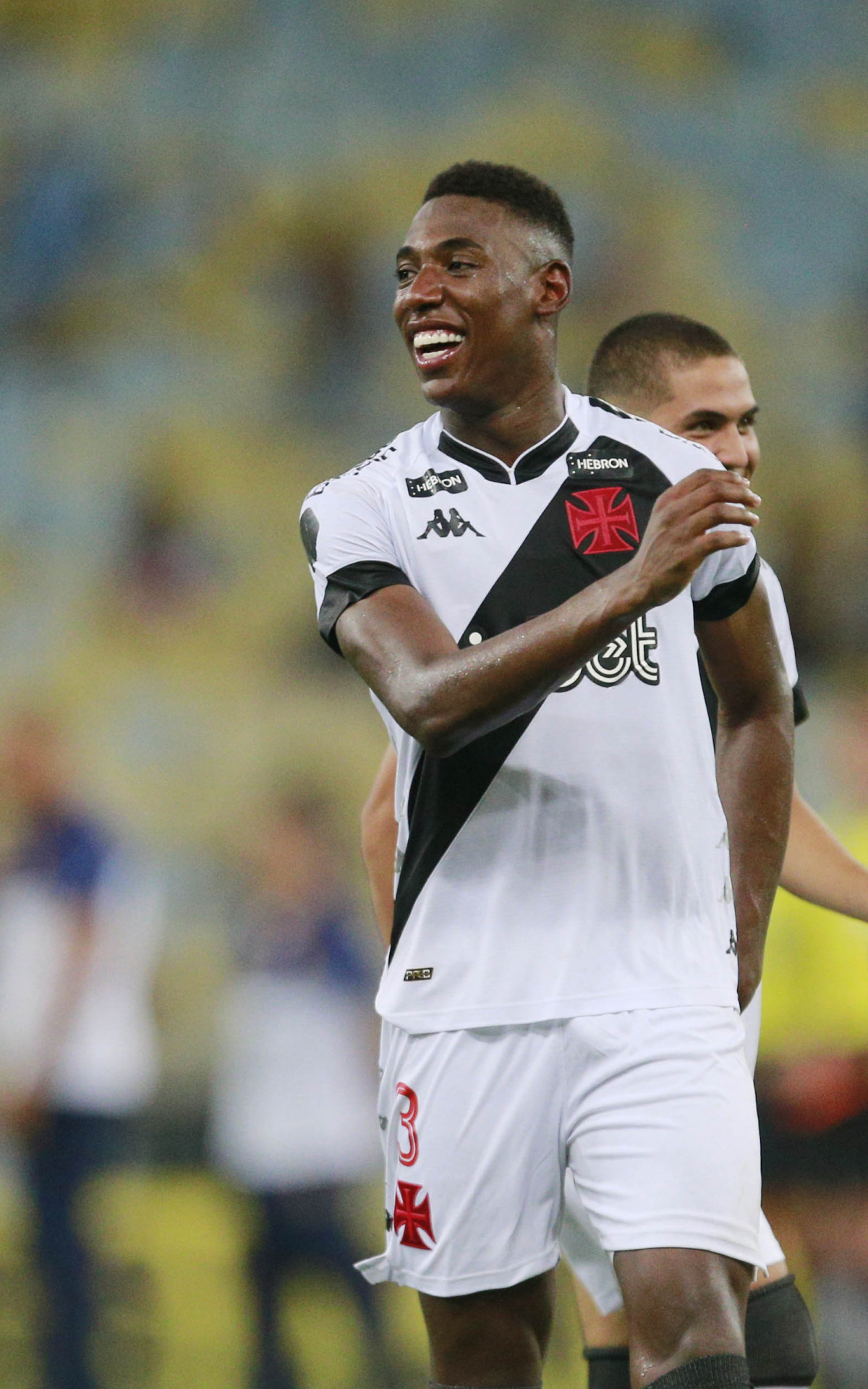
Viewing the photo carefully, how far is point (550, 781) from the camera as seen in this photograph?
2678 mm

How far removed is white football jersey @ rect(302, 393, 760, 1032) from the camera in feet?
8.65

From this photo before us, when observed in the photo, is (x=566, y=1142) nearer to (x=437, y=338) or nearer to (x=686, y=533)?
(x=686, y=533)

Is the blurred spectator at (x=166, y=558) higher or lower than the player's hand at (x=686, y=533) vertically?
higher

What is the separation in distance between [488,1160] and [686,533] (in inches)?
39.2

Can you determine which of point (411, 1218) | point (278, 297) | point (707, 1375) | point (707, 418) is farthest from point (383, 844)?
point (278, 297)

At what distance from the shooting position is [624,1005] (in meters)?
2.58

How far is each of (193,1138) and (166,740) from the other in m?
2.28

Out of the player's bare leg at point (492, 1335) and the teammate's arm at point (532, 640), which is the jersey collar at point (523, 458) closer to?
the teammate's arm at point (532, 640)

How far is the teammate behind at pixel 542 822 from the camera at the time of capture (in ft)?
8.02

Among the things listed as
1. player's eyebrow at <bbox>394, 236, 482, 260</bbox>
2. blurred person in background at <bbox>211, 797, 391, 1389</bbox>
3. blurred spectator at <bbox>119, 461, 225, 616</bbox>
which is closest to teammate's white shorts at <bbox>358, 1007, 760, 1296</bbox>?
player's eyebrow at <bbox>394, 236, 482, 260</bbox>

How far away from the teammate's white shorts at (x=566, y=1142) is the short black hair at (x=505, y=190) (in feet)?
4.58

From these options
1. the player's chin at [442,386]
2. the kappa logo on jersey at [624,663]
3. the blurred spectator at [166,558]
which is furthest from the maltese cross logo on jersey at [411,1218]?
the blurred spectator at [166,558]

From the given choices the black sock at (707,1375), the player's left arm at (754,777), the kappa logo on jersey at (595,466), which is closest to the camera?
the black sock at (707,1375)

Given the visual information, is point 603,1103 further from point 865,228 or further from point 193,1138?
point 865,228
